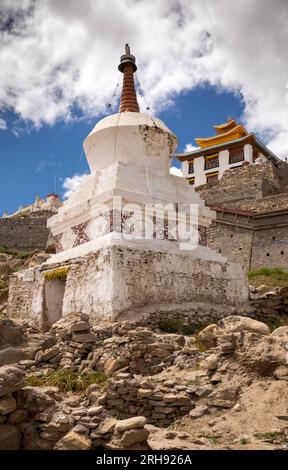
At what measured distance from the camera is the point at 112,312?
8.95m

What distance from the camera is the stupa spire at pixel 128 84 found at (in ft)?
43.8

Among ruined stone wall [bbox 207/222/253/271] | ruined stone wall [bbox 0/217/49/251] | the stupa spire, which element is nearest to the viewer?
the stupa spire

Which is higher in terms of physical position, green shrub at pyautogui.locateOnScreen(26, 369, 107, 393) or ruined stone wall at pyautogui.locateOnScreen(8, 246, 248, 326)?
ruined stone wall at pyautogui.locateOnScreen(8, 246, 248, 326)

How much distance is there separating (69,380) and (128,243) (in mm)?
3768

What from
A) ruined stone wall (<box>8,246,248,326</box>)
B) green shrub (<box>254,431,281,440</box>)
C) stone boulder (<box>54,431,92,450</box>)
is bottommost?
green shrub (<box>254,431,281,440</box>)

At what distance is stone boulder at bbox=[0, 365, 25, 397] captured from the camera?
15.1 ft

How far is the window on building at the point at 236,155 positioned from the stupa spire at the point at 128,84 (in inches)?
1172

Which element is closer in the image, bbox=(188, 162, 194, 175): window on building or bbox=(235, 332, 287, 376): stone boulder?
bbox=(235, 332, 287, 376): stone boulder

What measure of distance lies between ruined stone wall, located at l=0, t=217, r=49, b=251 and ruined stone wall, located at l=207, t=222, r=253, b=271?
48.3 ft

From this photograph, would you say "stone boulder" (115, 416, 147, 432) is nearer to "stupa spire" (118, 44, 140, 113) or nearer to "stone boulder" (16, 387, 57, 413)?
"stone boulder" (16, 387, 57, 413)

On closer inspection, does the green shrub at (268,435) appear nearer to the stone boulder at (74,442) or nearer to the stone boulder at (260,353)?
the stone boulder at (260,353)

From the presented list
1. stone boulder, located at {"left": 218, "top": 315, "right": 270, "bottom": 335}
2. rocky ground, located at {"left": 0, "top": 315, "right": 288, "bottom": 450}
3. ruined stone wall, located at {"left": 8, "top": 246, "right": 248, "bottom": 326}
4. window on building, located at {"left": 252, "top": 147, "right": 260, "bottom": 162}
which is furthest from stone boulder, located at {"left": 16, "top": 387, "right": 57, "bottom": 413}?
window on building, located at {"left": 252, "top": 147, "right": 260, "bottom": 162}

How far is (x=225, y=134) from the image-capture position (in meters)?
45.2
